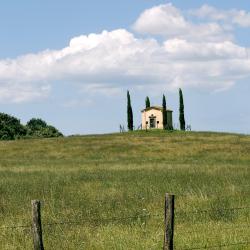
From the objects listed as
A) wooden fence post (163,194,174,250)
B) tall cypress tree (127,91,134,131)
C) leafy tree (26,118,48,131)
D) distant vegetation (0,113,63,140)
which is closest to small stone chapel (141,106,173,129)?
tall cypress tree (127,91,134,131)

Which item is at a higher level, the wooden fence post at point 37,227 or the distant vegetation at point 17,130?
the distant vegetation at point 17,130

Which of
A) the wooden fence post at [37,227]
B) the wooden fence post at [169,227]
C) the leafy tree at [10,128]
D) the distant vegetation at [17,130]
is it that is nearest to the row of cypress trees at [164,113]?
the distant vegetation at [17,130]

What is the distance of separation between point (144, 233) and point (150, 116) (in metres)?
103

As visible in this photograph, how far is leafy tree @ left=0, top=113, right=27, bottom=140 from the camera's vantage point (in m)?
140

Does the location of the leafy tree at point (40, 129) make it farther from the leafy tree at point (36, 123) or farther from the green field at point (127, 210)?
the green field at point (127, 210)

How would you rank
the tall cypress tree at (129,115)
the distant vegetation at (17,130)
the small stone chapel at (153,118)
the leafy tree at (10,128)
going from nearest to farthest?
1. the tall cypress tree at (129,115)
2. the small stone chapel at (153,118)
3. the leafy tree at (10,128)
4. the distant vegetation at (17,130)

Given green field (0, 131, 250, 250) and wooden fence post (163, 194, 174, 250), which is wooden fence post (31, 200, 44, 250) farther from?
wooden fence post (163, 194, 174, 250)

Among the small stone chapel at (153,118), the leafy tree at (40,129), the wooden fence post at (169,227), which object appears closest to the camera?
the wooden fence post at (169,227)

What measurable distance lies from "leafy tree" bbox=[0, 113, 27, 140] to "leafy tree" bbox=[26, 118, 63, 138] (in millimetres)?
2876

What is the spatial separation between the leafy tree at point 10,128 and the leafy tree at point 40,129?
2.88m

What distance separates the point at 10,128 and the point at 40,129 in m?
14.4

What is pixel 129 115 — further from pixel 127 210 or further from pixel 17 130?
pixel 127 210

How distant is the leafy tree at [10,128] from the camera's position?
140 meters

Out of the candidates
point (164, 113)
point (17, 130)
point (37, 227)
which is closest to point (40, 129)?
point (17, 130)
